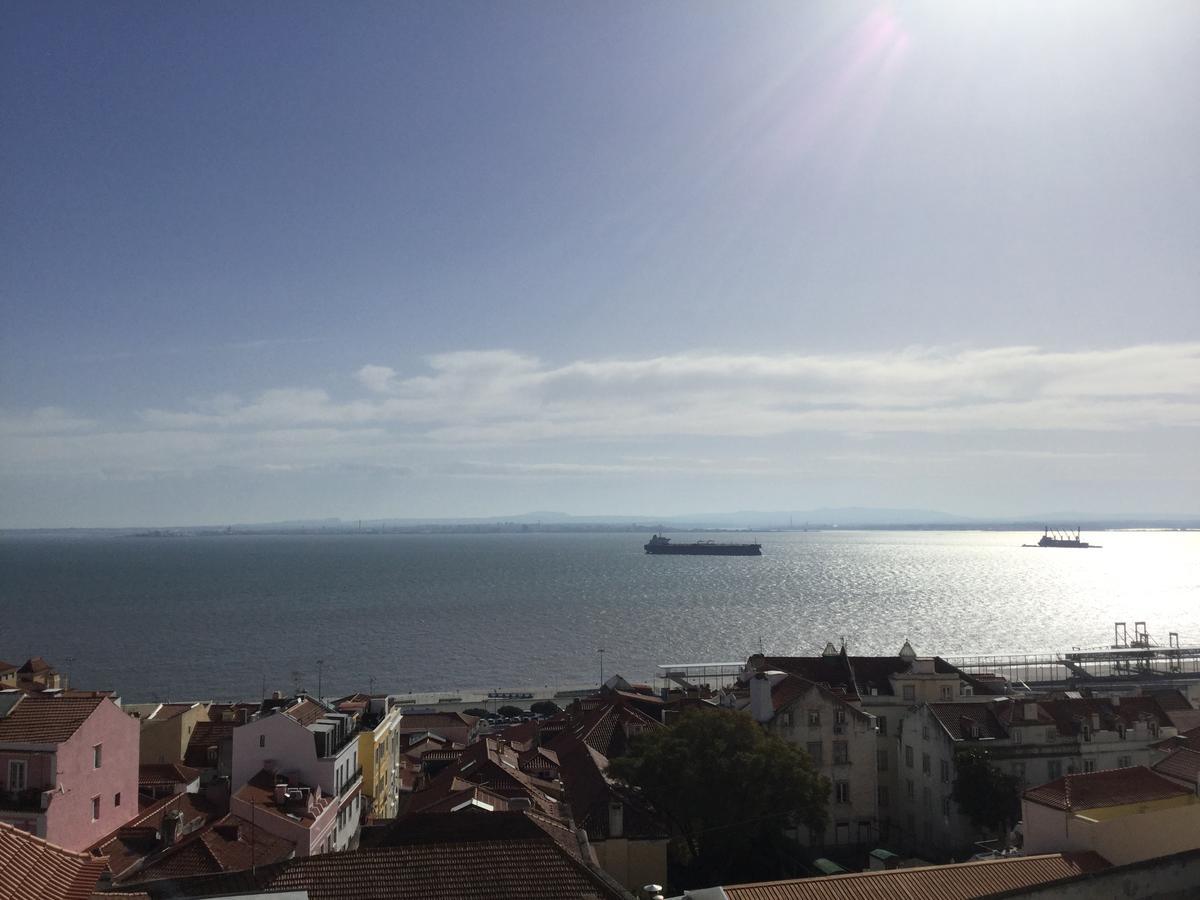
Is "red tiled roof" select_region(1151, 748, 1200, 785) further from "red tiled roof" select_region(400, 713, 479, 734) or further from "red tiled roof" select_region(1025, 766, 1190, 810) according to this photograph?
"red tiled roof" select_region(400, 713, 479, 734)

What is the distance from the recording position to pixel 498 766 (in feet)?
110

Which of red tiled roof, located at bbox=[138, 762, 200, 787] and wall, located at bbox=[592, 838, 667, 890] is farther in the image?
red tiled roof, located at bbox=[138, 762, 200, 787]

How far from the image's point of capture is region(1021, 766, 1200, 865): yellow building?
1917 cm

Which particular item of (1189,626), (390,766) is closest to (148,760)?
(390,766)

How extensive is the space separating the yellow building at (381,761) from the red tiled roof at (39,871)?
2433 cm

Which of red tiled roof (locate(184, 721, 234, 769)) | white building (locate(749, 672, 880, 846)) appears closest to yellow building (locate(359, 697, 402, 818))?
red tiled roof (locate(184, 721, 234, 769))

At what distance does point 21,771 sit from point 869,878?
63.2 ft

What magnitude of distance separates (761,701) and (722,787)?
368 inches

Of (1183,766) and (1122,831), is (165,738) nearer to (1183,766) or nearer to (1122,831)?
(1122,831)

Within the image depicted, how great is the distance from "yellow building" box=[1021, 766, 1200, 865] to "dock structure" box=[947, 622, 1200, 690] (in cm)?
5987

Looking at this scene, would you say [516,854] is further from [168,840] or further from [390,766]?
[390,766]

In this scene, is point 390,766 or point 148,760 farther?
point 148,760

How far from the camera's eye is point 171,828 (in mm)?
25781

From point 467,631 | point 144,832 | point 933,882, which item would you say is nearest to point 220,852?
point 144,832
